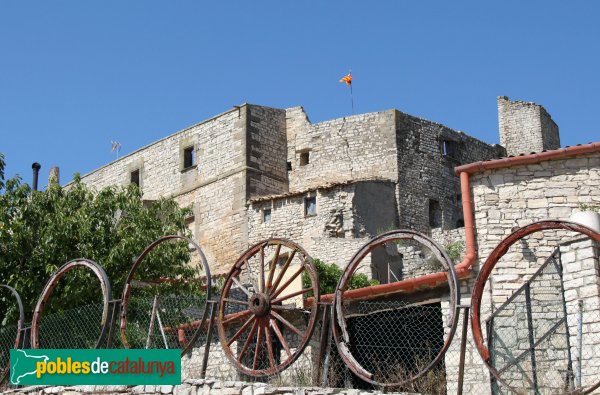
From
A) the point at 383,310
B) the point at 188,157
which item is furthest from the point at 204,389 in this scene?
the point at 188,157

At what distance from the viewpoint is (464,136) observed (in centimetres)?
3188

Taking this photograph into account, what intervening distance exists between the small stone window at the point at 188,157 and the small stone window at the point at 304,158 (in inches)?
145

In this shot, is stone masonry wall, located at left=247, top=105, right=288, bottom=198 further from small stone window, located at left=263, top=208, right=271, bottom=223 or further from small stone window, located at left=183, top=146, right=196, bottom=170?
small stone window, located at left=183, top=146, right=196, bottom=170

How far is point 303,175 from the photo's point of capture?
30.1 meters

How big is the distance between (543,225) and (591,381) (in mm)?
2358

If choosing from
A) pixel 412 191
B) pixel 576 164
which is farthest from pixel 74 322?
pixel 412 191

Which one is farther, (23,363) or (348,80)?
(348,80)

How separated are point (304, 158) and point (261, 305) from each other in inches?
817

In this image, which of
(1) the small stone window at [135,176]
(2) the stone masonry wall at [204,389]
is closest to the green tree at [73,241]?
(2) the stone masonry wall at [204,389]

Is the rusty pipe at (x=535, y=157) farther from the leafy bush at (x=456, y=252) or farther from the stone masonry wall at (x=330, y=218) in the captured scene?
the stone masonry wall at (x=330, y=218)

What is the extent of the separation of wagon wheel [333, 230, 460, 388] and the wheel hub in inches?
33.8

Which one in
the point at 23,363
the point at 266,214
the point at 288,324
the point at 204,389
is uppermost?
the point at 266,214

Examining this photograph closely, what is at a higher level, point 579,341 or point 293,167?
point 293,167

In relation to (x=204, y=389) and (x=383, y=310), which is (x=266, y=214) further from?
(x=204, y=389)
